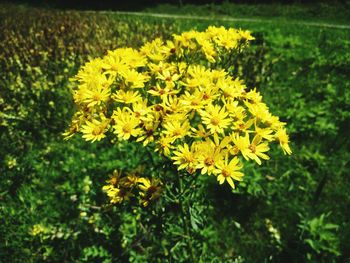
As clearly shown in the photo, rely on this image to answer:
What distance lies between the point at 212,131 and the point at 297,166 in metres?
2.53

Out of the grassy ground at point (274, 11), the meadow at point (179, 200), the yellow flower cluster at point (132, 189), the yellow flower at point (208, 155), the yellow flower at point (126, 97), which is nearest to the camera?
the yellow flower at point (208, 155)

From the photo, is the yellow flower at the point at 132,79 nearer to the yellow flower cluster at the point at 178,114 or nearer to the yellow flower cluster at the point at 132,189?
the yellow flower cluster at the point at 178,114

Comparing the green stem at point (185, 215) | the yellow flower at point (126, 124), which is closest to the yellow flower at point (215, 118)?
the yellow flower at point (126, 124)

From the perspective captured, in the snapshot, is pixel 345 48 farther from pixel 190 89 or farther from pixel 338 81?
pixel 190 89

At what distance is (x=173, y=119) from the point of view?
188cm

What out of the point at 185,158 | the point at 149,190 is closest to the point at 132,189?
the point at 149,190

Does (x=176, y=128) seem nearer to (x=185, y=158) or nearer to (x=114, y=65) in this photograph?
(x=185, y=158)

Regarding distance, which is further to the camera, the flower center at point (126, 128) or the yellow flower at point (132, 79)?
the yellow flower at point (132, 79)

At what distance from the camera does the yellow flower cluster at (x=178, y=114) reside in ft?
5.95

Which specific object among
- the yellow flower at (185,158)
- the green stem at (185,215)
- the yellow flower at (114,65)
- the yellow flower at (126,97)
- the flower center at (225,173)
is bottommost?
the green stem at (185,215)

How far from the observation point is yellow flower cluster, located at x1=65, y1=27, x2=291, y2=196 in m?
1.81

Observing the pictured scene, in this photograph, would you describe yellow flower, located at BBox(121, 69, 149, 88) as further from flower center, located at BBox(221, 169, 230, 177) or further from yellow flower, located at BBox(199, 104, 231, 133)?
flower center, located at BBox(221, 169, 230, 177)

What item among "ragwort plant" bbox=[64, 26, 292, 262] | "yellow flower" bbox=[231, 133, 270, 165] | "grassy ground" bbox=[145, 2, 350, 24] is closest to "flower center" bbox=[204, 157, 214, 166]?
"ragwort plant" bbox=[64, 26, 292, 262]

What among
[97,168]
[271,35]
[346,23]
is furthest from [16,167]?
[346,23]
